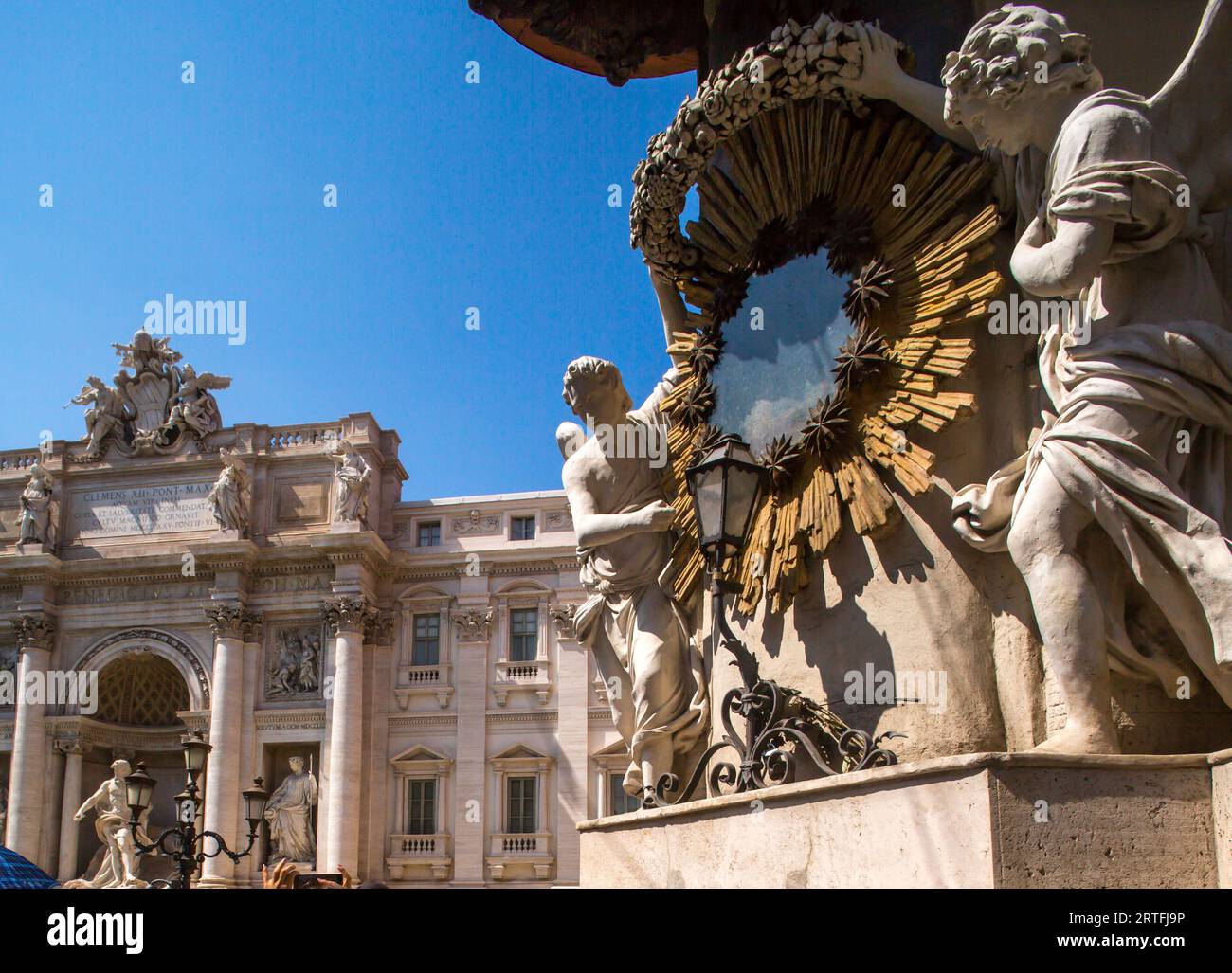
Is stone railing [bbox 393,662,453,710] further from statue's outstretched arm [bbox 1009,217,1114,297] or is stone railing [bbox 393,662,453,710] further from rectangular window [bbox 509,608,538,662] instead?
statue's outstretched arm [bbox 1009,217,1114,297]

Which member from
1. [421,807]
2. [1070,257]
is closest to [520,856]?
[421,807]

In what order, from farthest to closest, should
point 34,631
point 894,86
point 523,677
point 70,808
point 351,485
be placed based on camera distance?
1. point 34,631
2. point 351,485
3. point 523,677
4. point 70,808
5. point 894,86

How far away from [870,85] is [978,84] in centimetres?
97

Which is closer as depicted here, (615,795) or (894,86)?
(894,86)

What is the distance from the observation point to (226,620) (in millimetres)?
36906

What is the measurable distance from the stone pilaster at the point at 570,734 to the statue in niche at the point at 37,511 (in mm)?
15730

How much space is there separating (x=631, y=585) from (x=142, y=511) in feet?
120

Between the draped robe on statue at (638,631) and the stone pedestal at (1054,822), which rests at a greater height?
the draped robe on statue at (638,631)

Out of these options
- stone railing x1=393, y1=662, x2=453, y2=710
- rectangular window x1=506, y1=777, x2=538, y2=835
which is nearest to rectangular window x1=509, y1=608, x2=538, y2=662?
stone railing x1=393, y1=662, x2=453, y2=710

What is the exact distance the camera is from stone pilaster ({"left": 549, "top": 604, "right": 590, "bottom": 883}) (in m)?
35.3

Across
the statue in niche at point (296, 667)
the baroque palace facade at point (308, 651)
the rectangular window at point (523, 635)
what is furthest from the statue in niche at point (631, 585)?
the statue in niche at point (296, 667)

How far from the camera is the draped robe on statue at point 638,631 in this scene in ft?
19.7

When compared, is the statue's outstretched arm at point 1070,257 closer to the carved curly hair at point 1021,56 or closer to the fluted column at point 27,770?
the carved curly hair at point 1021,56

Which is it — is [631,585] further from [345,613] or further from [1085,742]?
[345,613]
